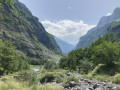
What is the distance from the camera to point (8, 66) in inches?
1334

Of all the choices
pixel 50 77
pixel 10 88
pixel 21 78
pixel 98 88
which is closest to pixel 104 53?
pixel 50 77

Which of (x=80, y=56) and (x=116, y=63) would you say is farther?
(x=80, y=56)

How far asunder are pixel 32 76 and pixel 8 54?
22827mm

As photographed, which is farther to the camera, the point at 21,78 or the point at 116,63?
the point at 116,63

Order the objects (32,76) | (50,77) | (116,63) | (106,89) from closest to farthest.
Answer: (106,89) < (32,76) < (50,77) < (116,63)

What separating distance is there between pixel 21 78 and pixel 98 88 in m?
10.9

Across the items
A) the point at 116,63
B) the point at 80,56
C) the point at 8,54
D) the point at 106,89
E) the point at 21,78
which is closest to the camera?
the point at 106,89

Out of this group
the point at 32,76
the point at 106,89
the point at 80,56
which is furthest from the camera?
the point at 80,56

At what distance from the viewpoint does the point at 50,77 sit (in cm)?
2277

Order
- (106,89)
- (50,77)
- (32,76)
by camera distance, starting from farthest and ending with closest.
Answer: (50,77) < (32,76) < (106,89)

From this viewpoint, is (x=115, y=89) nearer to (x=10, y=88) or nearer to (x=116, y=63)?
(x=10, y=88)

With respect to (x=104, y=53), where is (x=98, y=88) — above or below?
below

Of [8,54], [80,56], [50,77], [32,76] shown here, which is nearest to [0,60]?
[8,54]

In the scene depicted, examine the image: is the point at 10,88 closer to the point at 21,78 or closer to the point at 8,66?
the point at 21,78
